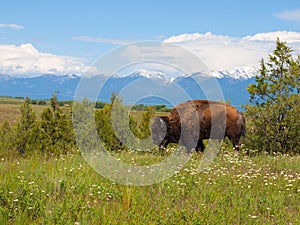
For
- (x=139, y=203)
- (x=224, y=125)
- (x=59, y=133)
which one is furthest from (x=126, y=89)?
(x=59, y=133)

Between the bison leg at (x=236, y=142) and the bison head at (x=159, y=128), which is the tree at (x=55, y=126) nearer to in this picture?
the bison head at (x=159, y=128)

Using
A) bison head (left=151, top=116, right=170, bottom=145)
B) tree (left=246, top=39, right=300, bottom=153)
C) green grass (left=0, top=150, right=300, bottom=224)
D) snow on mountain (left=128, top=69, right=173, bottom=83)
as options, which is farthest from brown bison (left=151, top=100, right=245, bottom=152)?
tree (left=246, top=39, right=300, bottom=153)

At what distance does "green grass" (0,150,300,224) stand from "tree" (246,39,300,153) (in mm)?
17063

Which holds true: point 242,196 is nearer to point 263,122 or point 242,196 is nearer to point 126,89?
point 126,89

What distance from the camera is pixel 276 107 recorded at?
26.8 m

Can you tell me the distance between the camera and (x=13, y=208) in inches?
250

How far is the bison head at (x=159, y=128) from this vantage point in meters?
15.6

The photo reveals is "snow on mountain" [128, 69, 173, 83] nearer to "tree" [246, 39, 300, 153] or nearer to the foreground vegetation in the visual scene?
the foreground vegetation

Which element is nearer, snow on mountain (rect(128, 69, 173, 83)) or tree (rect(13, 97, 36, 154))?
snow on mountain (rect(128, 69, 173, 83))

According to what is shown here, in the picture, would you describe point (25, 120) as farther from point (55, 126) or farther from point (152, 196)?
point (152, 196)

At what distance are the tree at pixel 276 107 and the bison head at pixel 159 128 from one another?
A: 1121 centimetres

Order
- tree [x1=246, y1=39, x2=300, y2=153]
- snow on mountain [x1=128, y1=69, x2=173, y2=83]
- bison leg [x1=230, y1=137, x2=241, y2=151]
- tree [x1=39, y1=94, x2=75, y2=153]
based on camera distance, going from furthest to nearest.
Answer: tree [x1=39, y1=94, x2=75, y2=153]
tree [x1=246, y1=39, x2=300, y2=153]
bison leg [x1=230, y1=137, x2=241, y2=151]
snow on mountain [x1=128, y1=69, x2=173, y2=83]

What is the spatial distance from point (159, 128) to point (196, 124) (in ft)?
4.70

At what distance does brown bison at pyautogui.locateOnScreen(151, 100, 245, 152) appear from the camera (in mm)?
15273
